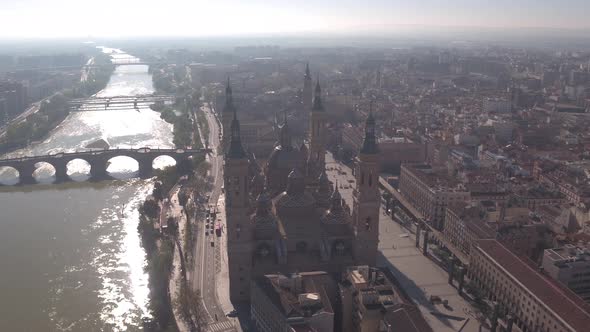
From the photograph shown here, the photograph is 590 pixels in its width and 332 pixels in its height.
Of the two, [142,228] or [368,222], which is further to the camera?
[142,228]

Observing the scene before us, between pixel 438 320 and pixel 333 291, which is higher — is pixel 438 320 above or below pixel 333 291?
below

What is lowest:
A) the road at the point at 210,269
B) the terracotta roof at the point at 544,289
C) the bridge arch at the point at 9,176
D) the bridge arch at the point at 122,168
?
the bridge arch at the point at 122,168

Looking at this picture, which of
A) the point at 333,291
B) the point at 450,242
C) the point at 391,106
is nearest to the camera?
the point at 333,291

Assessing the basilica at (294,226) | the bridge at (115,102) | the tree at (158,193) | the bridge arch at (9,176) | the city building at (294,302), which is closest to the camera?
the city building at (294,302)

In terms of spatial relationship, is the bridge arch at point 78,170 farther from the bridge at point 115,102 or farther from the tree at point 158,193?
the bridge at point 115,102

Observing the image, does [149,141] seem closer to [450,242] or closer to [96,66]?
[450,242]

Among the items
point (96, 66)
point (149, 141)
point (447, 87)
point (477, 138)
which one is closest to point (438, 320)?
point (477, 138)

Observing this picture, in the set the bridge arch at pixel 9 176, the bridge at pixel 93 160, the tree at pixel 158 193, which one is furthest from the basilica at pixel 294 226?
the bridge arch at pixel 9 176

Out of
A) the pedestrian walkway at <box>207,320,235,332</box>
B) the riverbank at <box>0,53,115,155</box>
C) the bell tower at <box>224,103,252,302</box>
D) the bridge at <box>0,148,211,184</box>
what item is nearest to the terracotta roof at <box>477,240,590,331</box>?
the bell tower at <box>224,103,252,302</box>
